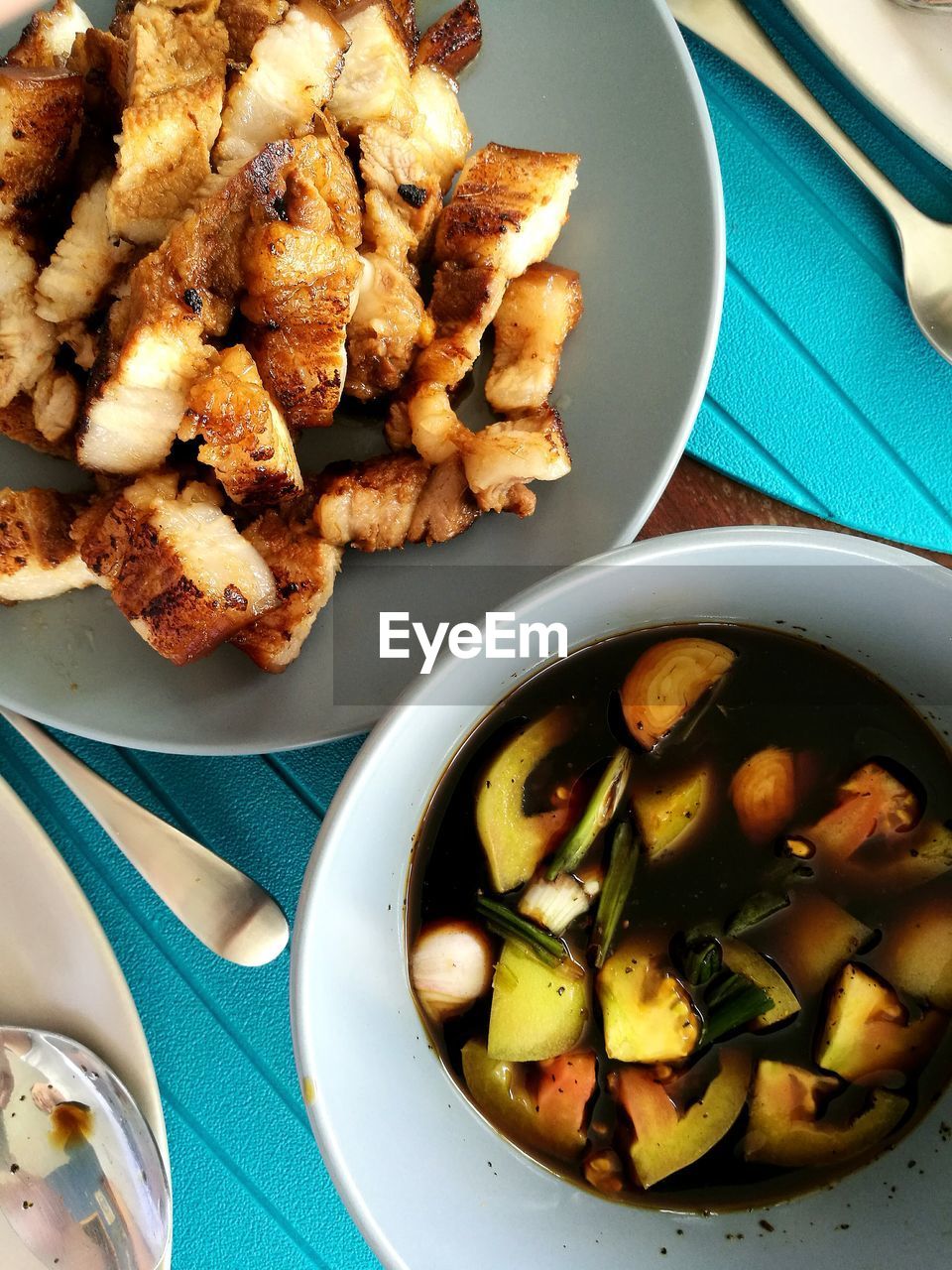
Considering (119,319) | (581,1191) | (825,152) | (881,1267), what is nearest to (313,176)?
(119,319)

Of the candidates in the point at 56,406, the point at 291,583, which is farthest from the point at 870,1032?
the point at 56,406

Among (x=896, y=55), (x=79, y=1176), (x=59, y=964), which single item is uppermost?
(x=896, y=55)

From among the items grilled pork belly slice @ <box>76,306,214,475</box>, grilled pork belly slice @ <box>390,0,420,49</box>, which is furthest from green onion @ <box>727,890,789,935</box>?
grilled pork belly slice @ <box>390,0,420,49</box>

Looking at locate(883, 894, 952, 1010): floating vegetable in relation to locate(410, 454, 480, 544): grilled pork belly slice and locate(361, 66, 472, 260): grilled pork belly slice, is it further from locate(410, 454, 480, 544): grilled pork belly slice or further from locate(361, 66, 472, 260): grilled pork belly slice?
locate(361, 66, 472, 260): grilled pork belly slice

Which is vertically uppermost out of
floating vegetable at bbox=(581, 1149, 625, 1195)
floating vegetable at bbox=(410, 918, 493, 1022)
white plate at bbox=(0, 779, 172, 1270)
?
floating vegetable at bbox=(410, 918, 493, 1022)

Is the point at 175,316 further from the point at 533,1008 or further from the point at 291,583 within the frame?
the point at 533,1008

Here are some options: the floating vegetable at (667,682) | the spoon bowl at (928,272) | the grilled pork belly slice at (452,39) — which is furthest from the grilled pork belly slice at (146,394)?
the spoon bowl at (928,272)

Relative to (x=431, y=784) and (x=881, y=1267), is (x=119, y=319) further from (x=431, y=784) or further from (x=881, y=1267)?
(x=881, y=1267)
